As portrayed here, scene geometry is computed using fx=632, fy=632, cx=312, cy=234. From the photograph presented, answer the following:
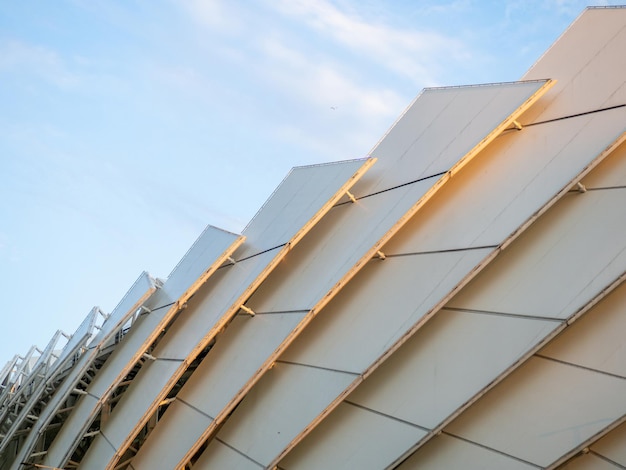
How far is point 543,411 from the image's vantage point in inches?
439

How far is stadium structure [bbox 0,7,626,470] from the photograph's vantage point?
37.4 ft

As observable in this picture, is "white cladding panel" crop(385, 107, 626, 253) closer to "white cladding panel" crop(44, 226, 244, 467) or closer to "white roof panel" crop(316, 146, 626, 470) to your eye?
"white roof panel" crop(316, 146, 626, 470)

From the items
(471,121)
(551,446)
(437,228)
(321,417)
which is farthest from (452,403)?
(471,121)

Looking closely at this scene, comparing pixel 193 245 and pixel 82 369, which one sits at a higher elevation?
pixel 193 245

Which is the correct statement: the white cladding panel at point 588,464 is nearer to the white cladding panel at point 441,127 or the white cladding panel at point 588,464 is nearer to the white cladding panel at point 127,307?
the white cladding panel at point 441,127

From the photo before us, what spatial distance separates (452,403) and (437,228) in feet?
14.4

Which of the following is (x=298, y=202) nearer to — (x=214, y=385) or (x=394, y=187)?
(x=394, y=187)

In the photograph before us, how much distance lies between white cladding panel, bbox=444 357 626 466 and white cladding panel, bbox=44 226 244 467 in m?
8.87

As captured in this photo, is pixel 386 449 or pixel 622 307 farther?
pixel 386 449

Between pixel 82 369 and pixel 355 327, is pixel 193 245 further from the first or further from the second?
pixel 355 327

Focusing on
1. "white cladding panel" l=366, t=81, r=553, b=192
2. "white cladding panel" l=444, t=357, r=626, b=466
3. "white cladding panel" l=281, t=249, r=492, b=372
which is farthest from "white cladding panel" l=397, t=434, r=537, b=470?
"white cladding panel" l=366, t=81, r=553, b=192

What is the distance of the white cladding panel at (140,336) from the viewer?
17.3 meters

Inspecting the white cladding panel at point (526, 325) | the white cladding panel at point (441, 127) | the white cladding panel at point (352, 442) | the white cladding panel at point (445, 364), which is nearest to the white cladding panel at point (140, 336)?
the white cladding panel at point (441, 127)

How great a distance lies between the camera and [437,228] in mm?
14750
